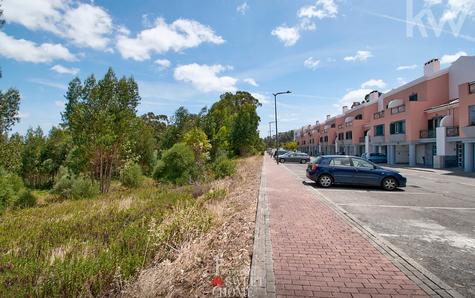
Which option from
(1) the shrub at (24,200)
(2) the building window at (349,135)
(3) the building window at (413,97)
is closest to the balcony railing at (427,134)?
(3) the building window at (413,97)

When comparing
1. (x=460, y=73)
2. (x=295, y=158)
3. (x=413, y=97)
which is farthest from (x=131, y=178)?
(x=460, y=73)

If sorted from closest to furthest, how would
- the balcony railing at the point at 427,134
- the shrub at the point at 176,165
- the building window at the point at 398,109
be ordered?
the shrub at the point at 176,165 → the balcony railing at the point at 427,134 → the building window at the point at 398,109

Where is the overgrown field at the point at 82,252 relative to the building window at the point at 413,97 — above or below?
below

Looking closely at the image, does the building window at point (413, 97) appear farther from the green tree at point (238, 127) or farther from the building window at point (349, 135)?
the green tree at point (238, 127)

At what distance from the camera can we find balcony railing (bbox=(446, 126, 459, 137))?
27.6m

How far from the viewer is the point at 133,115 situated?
2614 cm

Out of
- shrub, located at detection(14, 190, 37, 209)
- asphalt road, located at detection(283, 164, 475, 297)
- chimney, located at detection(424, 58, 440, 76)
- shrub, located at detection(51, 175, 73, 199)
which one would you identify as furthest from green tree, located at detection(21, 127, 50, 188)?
chimney, located at detection(424, 58, 440, 76)

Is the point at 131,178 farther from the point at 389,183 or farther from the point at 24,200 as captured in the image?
the point at 389,183

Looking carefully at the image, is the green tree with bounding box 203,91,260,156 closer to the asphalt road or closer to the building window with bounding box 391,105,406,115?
the building window with bounding box 391,105,406,115

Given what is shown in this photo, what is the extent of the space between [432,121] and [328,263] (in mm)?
35122

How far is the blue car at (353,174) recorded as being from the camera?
14039 mm

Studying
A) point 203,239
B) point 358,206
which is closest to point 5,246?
point 203,239

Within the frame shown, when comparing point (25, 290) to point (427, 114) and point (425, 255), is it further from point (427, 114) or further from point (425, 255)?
point (427, 114)

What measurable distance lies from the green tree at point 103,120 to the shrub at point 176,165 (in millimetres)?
4355
